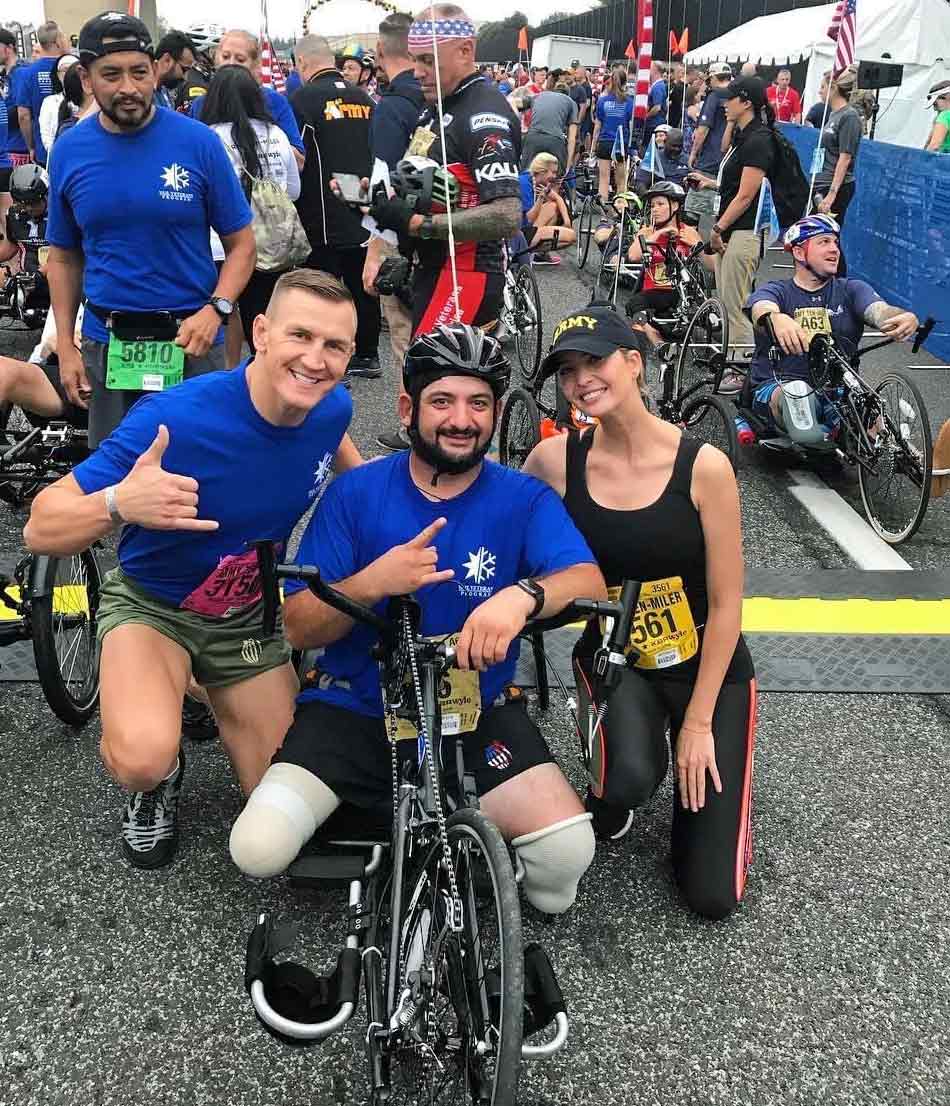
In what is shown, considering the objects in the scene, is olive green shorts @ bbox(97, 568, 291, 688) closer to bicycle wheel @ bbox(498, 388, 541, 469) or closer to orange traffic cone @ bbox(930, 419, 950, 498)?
bicycle wheel @ bbox(498, 388, 541, 469)

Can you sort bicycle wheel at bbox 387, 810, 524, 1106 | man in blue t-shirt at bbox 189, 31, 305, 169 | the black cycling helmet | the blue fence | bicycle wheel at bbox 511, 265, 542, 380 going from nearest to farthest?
bicycle wheel at bbox 387, 810, 524, 1106, man in blue t-shirt at bbox 189, 31, 305, 169, the black cycling helmet, bicycle wheel at bbox 511, 265, 542, 380, the blue fence

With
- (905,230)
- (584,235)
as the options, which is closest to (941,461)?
(905,230)

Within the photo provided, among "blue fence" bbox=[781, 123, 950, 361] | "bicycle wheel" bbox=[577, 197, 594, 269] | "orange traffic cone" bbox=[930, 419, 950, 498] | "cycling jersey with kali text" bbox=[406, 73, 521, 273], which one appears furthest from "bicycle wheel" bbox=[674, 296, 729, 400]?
"bicycle wheel" bbox=[577, 197, 594, 269]

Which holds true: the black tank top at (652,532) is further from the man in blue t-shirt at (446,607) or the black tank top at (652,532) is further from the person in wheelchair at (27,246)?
the person in wheelchair at (27,246)

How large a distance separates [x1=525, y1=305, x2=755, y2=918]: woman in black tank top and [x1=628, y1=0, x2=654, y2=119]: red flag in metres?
6.04

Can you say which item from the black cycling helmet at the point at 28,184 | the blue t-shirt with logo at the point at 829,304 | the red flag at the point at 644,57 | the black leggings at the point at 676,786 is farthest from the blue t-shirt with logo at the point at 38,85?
the black leggings at the point at 676,786

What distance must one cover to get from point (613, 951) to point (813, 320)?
13.4 feet

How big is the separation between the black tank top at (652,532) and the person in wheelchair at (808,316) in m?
3.12

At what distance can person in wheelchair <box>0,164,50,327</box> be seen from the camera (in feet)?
24.0

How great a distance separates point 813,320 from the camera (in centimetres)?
580

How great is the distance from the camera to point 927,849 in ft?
10.4

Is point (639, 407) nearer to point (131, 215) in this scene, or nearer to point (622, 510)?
point (622, 510)

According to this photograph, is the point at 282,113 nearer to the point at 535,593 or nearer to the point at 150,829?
the point at 150,829

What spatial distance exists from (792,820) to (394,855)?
1594mm
